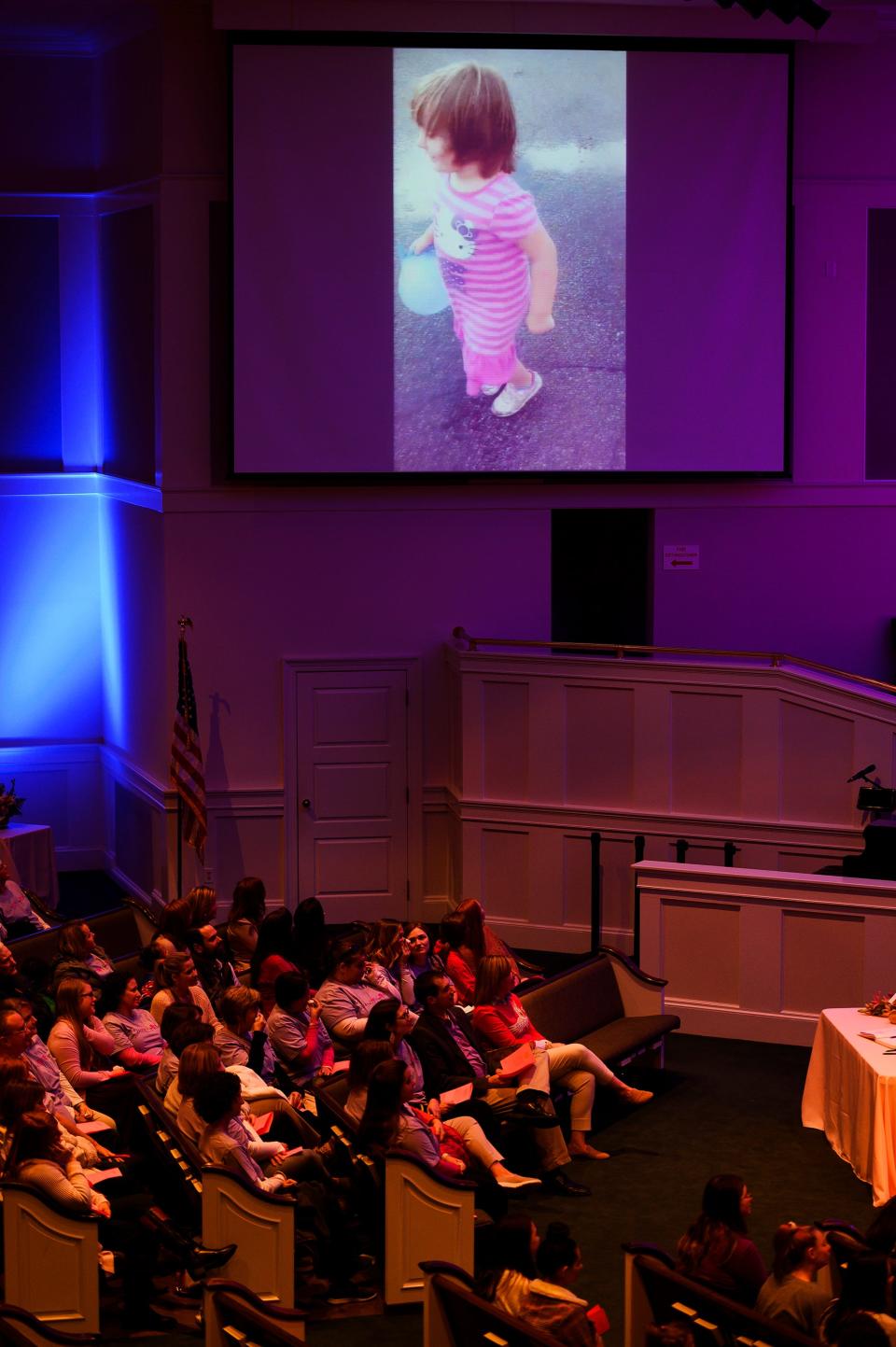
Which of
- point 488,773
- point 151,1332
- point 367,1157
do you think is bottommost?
point 151,1332

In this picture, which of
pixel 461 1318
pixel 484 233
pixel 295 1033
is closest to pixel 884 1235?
pixel 461 1318

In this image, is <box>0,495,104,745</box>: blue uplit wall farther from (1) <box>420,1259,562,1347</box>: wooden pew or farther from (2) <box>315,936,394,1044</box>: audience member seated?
(1) <box>420,1259,562,1347</box>: wooden pew

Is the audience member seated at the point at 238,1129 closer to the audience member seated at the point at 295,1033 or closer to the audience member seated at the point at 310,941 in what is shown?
the audience member seated at the point at 295,1033

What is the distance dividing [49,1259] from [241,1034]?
1801mm

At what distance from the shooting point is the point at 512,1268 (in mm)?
5898

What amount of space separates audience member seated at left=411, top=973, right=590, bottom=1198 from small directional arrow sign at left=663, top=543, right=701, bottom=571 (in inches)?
217

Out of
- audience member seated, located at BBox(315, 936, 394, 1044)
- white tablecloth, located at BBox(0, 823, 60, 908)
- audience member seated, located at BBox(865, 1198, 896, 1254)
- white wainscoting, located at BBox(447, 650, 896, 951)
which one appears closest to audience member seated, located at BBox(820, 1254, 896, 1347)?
audience member seated, located at BBox(865, 1198, 896, 1254)

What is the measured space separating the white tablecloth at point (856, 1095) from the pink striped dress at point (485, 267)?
5.86 m

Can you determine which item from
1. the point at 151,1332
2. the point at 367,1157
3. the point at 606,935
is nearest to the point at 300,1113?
the point at 367,1157

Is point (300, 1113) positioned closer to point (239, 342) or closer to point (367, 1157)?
point (367, 1157)

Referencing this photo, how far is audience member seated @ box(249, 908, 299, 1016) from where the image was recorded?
946 cm

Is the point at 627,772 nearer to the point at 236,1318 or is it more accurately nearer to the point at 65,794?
the point at 65,794

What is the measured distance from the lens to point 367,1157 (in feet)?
24.2

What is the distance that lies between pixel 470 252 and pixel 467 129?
2.84 feet
